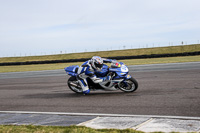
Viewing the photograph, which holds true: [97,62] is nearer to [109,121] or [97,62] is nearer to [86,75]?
[86,75]

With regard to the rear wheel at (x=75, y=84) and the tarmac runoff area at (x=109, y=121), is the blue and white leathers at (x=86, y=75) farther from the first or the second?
the tarmac runoff area at (x=109, y=121)

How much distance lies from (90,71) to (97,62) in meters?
0.56

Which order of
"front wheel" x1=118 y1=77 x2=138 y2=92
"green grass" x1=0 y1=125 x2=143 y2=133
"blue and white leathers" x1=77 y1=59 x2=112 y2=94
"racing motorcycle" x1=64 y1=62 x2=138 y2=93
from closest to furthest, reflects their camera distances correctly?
"green grass" x1=0 y1=125 x2=143 y2=133
"racing motorcycle" x1=64 y1=62 x2=138 y2=93
"front wheel" x1=118 y1=77 x2=138 y2=92
"blue and white leathers" x1=77 y1=59 x2=112 y2=94

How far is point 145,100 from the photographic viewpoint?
8.75 meters

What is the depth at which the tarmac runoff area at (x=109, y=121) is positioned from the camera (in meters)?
5.39

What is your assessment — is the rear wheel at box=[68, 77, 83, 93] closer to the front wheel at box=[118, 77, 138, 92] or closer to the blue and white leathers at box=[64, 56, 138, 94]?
Result: the blue and white leathers at box=[64, 56, 138, 94]

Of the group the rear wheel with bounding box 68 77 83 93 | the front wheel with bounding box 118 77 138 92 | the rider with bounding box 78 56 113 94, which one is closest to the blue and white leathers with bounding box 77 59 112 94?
the rider with bounding box 78 56 113 94

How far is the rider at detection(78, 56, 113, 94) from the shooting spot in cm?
1059

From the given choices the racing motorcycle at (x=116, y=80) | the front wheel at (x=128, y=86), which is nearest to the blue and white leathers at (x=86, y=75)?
the racing motorcycle at (x=116, y=80)

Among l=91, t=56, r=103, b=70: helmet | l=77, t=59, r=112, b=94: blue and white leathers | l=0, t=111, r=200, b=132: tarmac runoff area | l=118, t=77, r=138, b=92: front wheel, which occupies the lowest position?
l=0, t=111, r=200, b=132: tarmac runoff area

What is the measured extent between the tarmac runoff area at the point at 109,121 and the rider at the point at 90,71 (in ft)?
11.1

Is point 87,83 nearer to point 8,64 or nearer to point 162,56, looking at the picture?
point 162,56

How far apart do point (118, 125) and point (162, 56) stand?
3472 cm

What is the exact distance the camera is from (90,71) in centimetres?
1084
